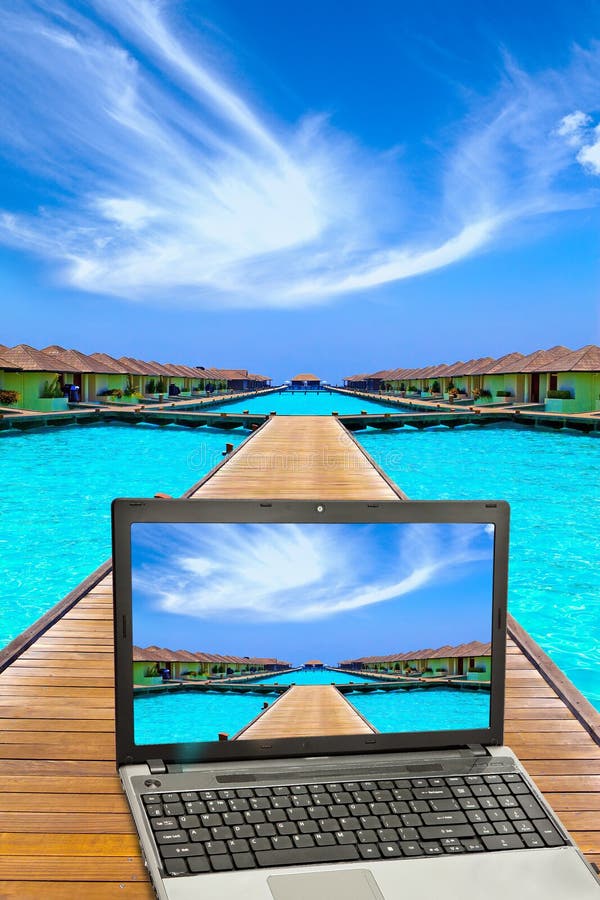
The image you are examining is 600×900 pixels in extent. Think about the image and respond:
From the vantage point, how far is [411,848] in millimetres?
836

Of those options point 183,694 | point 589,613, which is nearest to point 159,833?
point 183,694

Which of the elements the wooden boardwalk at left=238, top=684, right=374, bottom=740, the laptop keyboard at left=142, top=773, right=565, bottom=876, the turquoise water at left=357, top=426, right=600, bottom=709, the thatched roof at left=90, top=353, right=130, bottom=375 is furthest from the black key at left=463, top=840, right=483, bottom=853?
the thatched roof at left=90, top=353, right=130, bottom=375

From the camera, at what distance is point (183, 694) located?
1024 mm

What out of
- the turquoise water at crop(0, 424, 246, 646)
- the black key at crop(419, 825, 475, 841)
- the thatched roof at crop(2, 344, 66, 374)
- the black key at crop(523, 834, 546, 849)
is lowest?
the turquoise water at crop(0, 424, 246, 646)

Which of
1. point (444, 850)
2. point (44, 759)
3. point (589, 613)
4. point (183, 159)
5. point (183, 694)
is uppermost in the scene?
point (183, 159)

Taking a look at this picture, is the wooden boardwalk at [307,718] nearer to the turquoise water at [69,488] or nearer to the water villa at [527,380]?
the turquoise water at [69,488]

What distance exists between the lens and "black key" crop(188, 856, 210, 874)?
79 centimetres

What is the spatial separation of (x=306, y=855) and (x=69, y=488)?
34.8ft

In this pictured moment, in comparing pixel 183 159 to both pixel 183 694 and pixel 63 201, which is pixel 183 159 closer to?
pixel 63 201

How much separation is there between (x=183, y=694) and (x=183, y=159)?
157 feet

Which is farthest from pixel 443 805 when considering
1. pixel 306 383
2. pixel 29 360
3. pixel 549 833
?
pixel 306 383

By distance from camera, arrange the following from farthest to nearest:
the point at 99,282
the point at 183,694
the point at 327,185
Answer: the point at 99,282
the point at 327,185
the point at 183,694

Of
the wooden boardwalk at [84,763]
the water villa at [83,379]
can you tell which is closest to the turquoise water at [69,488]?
the water villa at [83,379]

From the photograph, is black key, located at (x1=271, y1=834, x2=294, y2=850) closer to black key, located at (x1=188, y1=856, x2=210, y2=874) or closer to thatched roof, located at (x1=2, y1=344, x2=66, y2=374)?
black key, located at (x1=188, y1=856, x2=210, y2=874)
